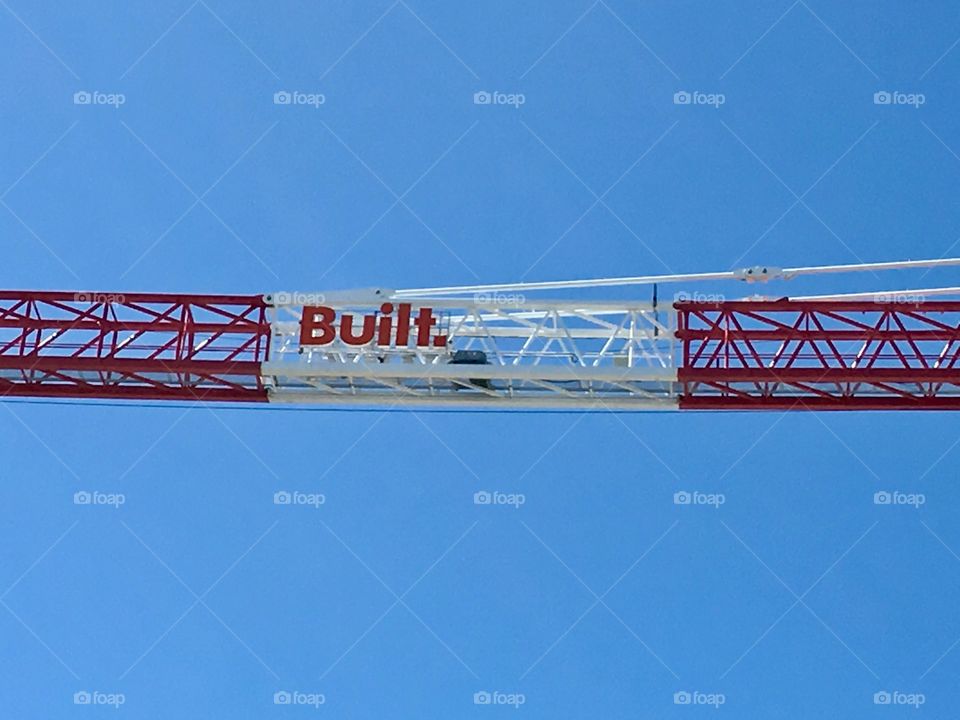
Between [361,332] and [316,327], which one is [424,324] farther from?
[316,327]

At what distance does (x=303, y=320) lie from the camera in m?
21.8

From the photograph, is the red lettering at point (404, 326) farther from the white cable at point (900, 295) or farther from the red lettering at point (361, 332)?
the white cable at point (900, 295)

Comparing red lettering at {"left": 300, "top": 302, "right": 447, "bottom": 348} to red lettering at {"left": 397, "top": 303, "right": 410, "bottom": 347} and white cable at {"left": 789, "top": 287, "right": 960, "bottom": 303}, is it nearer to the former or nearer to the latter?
red lettering at {"left": 397, "top": 303, "right": 410, "bottom": 347}

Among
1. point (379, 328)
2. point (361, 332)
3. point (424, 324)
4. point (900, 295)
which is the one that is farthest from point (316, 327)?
point (900, 295)

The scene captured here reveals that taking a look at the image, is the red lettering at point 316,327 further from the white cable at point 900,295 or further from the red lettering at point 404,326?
the white cable at point 900,295

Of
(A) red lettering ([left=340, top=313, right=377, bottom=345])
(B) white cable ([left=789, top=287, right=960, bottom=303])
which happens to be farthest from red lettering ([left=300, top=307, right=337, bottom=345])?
(B) white cable ([left=789, top=287, right=960, bottom=303])

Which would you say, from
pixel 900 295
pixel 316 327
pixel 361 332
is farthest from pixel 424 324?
pixel 900 295

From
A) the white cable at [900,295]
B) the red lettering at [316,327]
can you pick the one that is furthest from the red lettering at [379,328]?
the white cable at [900,295]

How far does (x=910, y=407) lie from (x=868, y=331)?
1.89m

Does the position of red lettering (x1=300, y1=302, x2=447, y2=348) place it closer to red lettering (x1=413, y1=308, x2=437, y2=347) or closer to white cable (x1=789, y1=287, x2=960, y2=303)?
red lettering (x1=413, y1=308, x2=437, y2=347)

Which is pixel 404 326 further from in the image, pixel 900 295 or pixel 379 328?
pixel 900 295

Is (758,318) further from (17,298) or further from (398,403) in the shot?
(17,298)

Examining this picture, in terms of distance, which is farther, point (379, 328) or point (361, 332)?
point (361, 332)

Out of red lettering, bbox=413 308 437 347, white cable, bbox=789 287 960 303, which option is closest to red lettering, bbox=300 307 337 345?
red lettering, bbox=413 308 437 347
